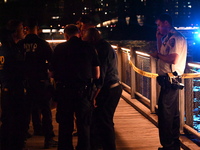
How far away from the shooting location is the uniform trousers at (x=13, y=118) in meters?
5.61

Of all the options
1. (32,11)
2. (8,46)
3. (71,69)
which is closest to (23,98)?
(8,46)

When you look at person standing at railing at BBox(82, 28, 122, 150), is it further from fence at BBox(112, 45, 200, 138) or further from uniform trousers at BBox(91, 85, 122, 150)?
fence at BBox(112, 45, 200, 138)

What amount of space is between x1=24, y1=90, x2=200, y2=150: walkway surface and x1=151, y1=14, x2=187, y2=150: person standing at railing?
0.78 m

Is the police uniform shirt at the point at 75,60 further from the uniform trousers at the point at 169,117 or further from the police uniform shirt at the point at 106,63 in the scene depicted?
the uniform trousers at the point at 169,117

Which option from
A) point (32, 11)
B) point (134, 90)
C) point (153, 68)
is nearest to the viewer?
point (153, 68)

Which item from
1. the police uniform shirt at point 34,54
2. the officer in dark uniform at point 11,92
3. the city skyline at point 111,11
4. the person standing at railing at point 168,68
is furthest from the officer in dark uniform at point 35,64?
the city skyline at point 111,11

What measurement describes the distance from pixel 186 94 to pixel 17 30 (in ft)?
9.65

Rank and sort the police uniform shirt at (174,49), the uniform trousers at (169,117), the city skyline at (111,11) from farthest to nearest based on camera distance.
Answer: the city skyline at (111,11) < the uniform trousers at (169,117) < the police uniform shirt at (174,49)

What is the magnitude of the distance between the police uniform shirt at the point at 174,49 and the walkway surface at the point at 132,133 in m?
1.50

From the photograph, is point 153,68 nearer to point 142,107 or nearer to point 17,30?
point 142,107

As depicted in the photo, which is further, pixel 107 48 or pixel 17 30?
pixel 17 30

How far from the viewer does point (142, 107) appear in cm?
915

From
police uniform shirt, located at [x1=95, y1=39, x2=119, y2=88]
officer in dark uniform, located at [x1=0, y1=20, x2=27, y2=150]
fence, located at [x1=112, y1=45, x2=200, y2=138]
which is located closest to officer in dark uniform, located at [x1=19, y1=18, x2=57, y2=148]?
officer in dark uniform, located at [x1=0, y1=20, x2=27, y2=150]

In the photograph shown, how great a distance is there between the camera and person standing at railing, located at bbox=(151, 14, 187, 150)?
17.3 feet
